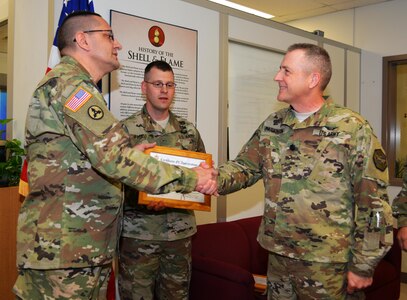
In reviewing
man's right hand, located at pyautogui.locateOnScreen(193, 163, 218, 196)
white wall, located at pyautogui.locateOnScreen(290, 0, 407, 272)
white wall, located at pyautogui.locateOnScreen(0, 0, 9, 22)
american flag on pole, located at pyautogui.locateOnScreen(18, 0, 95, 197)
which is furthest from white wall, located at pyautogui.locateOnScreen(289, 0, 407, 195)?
white wall, located at pyautogui.locateOnScreen(0, 0, 9, 22)

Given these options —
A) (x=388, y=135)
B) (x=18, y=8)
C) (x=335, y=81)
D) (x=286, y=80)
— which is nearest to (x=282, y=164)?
(x=286, y=80)

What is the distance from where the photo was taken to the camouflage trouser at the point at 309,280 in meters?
1.86

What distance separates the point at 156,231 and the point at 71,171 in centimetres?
96

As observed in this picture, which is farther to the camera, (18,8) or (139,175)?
(18,8)

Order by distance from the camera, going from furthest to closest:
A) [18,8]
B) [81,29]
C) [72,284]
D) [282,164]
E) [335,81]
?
[335,81] < [18,8] < [282,164] < [81,29] < [72,284]

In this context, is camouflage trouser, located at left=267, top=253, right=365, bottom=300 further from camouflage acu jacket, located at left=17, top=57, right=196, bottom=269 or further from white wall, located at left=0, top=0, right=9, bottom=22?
white wall, located at left=0, top=0, right=9, bottom=22

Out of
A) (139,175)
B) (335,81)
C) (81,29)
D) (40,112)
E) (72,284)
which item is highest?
(335,81)

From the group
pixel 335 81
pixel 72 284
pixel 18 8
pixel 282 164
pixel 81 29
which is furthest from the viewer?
pixel 335 81

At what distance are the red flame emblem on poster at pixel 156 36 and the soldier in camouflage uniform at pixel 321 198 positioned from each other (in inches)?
52.6

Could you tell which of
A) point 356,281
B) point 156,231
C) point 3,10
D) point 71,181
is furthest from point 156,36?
point 356,281

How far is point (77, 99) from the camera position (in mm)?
1607

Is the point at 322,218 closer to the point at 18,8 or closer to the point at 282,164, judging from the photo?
the point at 282,164

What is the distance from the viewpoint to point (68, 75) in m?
1.67

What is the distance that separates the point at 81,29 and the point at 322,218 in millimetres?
1333
